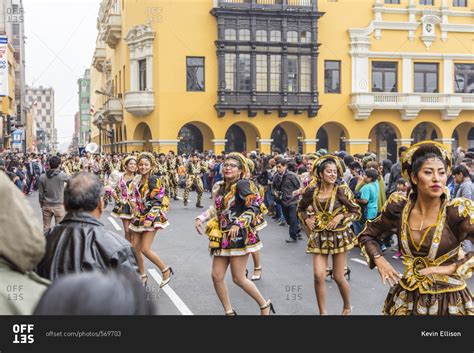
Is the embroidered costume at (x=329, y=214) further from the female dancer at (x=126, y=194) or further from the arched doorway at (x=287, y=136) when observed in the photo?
the arched doorway at (x=287, y=136)

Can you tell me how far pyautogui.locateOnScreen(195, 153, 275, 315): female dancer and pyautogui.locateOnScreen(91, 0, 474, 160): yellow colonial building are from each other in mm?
24209

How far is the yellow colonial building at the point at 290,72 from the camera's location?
3094 centimetres

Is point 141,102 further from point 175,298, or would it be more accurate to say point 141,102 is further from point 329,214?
point 329,214

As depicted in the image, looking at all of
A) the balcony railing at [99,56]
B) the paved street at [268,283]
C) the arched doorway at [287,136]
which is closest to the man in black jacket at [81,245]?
the paved street at [268,283]

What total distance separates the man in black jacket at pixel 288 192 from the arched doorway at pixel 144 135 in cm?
1996

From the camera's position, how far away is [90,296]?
5.23 feet

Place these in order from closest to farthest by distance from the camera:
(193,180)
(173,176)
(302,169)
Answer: (302,169) → (193,180) → (173,176)

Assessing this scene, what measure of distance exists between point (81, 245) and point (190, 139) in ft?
100

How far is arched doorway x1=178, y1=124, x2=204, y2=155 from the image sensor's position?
111 ft

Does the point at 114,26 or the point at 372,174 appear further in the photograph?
the point at 114,26

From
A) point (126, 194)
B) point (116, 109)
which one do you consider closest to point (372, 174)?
point (126, 194)
